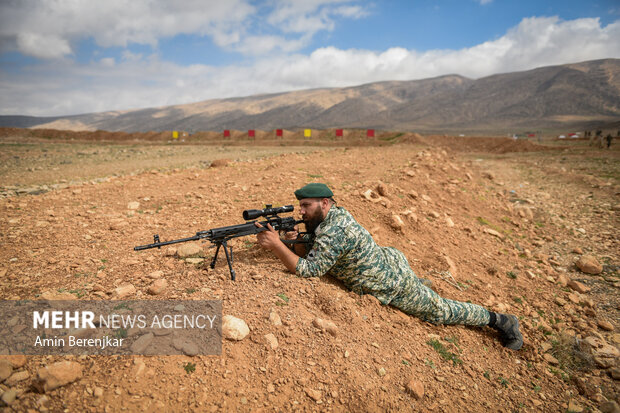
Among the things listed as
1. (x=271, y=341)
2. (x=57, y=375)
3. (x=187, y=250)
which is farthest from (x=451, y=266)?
(x=57, y=375)

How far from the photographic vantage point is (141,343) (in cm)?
251

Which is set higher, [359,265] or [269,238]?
[269,238]

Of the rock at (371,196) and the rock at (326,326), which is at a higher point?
the rock at (371,196)

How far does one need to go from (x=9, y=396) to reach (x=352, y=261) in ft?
9.91

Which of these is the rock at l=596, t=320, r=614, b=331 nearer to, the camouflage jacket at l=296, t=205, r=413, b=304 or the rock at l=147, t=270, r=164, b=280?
the camouflage jacket at l=296, t=205, r=413, b=304

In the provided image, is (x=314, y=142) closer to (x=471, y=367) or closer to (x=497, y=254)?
(x=497, y=254)

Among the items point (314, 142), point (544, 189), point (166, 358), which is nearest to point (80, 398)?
point (166, 358)

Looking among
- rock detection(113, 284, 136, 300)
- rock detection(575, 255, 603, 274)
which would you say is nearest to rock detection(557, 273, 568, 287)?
rock detection(575, 255, 603, 274)

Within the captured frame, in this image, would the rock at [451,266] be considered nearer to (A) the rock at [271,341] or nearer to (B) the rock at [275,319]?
(B) the rock at [275,319]

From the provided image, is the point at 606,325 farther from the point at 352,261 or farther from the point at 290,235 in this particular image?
the point at 290,235

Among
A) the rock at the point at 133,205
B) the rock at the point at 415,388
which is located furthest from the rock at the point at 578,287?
the rock at the point at 133,205

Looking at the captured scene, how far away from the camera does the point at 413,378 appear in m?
2.97

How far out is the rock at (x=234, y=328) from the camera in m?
2.74

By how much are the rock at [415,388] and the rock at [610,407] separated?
204 cm
